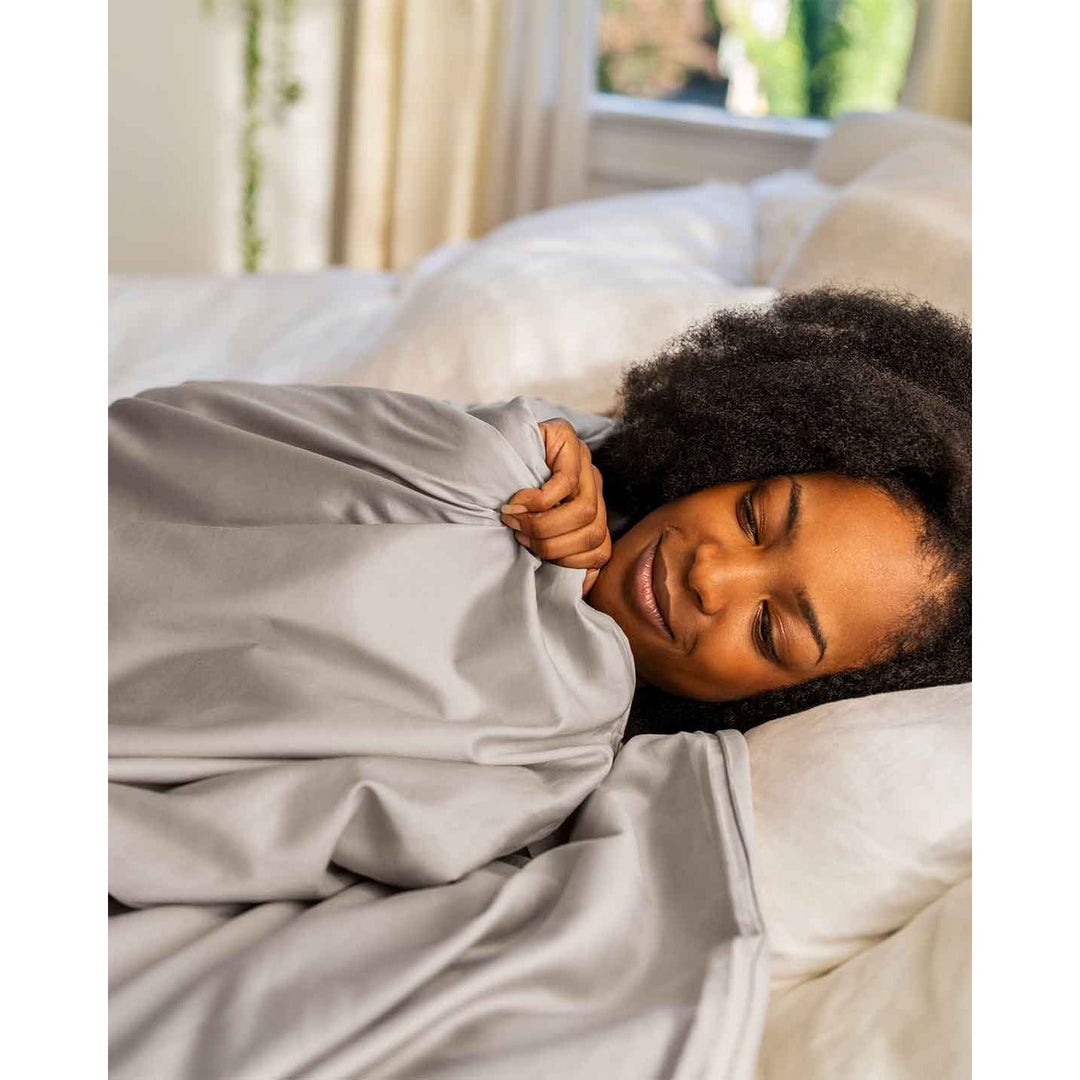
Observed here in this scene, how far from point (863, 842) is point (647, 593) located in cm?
27

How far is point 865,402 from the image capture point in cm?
97

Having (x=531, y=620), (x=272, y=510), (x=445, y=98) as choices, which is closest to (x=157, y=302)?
(x=272, y=510)

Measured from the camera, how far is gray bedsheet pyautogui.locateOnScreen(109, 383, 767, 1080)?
0.65 metres

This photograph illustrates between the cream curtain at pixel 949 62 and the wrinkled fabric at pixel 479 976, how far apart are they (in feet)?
6.88

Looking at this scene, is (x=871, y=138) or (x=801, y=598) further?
(x=871, y=138)

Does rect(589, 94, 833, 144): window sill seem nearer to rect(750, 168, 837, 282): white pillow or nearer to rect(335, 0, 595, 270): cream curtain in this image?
rect(335, 0, 595, 270): cream curtain

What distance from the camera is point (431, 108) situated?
2912mm

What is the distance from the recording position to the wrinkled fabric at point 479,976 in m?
0.62

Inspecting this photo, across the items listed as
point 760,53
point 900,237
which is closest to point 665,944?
point 900,237

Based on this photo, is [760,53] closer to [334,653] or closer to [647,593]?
[647,593]

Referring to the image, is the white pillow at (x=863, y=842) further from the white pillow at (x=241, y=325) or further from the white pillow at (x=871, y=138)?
the white pillow at (x=871, y=138)

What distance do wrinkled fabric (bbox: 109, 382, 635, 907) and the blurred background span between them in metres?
2.12
